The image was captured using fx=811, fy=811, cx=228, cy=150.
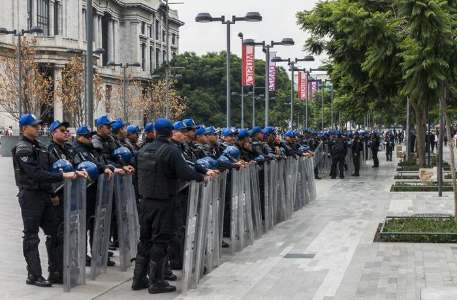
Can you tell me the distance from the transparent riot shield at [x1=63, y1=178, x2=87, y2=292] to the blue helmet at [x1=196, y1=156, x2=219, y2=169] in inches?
59.4

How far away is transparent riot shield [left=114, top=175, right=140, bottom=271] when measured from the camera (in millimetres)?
10523

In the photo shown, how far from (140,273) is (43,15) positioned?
246 ft

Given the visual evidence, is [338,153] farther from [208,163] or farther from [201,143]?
[208,163]

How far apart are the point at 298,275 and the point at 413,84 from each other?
5292 millimetres

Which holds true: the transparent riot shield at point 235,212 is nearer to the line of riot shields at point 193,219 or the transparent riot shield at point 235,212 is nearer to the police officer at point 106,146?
the line of riot shields at point 193,219

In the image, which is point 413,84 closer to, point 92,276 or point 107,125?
point 107,125

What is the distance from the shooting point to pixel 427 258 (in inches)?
442

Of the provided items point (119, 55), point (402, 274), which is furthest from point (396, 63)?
point (119, 55)

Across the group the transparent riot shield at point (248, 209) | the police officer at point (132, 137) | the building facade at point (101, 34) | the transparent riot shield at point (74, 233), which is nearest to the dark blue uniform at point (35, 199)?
the transparent riot shield at point (74, 233)

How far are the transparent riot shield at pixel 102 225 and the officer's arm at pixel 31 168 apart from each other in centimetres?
111

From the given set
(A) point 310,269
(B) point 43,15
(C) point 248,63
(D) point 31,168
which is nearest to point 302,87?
(C) point 248,63

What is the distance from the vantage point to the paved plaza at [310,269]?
350 inches

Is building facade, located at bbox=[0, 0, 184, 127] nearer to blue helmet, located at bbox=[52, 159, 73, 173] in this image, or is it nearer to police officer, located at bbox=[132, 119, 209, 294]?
blue helmet, located at bbox=[52, 159, 73, 173]

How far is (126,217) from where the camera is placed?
1075 cm
